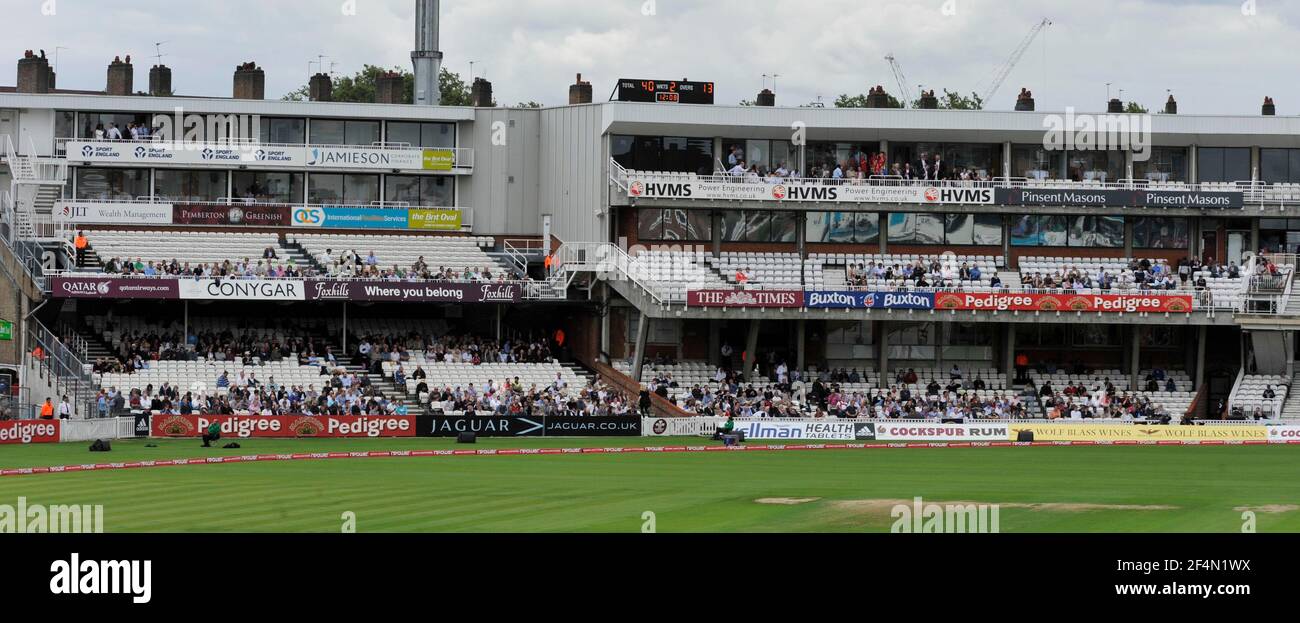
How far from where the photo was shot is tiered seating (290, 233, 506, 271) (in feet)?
200

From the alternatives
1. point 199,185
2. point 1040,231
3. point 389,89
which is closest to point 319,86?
point 389,89

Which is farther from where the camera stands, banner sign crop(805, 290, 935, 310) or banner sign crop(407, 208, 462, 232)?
banner sign crop(407, 208, 462, 232)

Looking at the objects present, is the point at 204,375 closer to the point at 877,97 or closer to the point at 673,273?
the point at 673,273

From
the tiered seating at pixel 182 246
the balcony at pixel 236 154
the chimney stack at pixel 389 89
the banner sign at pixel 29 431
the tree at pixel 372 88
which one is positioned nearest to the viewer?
the banner sign at pixel 29 431

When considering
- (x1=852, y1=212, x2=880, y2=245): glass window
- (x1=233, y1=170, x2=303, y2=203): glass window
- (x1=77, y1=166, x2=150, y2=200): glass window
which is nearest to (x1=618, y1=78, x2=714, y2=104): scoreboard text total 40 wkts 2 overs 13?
(x1=852, y1=212, x2=880, y2=245): glass window

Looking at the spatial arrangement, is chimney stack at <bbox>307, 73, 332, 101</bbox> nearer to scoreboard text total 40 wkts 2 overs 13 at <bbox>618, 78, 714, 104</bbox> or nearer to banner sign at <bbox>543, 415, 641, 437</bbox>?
scoreboard text total 40 wkts 2 overs 13 at <bbox>618, 78, 714, 104</bbox>

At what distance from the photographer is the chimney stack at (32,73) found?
64.0 m

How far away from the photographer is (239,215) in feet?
207

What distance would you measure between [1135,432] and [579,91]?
89.8 ft

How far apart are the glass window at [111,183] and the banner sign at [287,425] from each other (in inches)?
679

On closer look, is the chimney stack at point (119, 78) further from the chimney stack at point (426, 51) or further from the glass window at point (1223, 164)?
the glass window at point (1223, 164)

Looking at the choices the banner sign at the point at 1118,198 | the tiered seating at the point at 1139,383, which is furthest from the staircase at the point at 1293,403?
the banner sign at the point at 1118,198

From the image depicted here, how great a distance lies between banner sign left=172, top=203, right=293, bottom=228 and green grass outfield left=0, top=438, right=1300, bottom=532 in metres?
19.8
